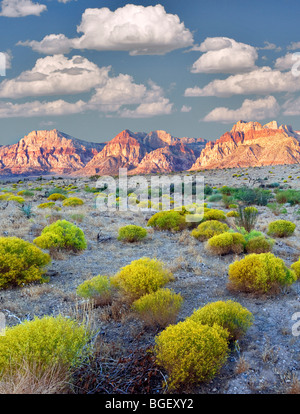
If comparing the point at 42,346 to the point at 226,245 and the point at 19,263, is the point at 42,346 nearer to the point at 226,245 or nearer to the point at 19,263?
the point at 19,263

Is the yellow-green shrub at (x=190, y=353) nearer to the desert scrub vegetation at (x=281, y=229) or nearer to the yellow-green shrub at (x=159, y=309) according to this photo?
the yellow-green shrub at (x=159, y=309)

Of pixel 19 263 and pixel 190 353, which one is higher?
pixel 19 263

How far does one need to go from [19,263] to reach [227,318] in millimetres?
4432

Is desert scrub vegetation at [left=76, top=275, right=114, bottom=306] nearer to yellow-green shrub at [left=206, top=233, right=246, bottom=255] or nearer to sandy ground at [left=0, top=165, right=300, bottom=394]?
sandy ground at [left=0, top=165, right=300, bottom=394]

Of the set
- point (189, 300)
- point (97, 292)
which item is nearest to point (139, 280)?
point (97, 292)

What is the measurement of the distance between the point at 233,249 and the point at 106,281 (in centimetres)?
449

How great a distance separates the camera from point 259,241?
898 centimetres

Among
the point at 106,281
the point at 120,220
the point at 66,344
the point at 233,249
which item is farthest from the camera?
the point at 120,220

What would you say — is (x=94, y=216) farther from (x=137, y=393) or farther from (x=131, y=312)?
(x=137, y=393)

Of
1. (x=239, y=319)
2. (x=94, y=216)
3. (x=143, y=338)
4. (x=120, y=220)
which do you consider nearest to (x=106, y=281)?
(x=143, y=338)

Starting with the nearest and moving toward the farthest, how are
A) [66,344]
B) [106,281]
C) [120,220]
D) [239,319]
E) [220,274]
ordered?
[66,344], [239,319], [106,281], [220,274], [120,220]

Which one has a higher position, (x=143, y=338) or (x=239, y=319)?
(x=239, y=319)

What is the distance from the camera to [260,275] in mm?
5875

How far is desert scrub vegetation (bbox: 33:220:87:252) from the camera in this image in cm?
893
